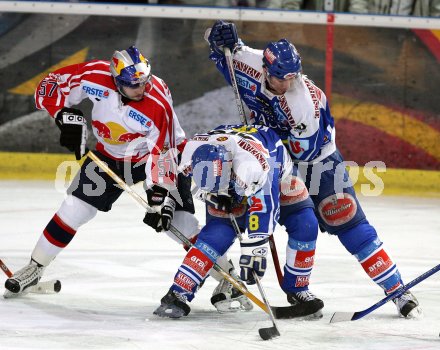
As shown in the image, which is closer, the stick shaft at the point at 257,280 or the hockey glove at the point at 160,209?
the stick shaft at the point at 257,280

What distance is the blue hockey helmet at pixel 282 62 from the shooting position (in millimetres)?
4129

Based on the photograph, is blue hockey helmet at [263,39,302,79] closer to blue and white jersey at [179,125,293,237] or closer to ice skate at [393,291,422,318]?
blue and white jersey at [179,125,293,237]

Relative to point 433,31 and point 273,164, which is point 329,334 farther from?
point 433,31

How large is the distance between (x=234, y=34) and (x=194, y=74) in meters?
3.09

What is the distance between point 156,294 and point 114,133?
695mm

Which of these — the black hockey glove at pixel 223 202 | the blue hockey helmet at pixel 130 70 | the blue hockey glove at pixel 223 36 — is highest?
the blue hockey glove at pixel 223 36

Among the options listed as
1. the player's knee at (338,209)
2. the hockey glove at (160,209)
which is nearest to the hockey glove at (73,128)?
the hockey glove at (160,209)

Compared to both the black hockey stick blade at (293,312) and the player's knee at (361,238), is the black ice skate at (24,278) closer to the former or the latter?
the black hockey stick blade at (293,312)

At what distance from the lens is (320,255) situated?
217 inches

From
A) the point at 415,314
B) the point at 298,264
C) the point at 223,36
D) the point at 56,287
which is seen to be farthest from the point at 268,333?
the point at 223,36

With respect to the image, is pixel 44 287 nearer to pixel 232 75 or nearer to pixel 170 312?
pixel 170 312

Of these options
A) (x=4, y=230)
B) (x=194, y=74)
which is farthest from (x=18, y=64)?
(x=4, y=230)

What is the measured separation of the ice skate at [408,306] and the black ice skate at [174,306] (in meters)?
0.82

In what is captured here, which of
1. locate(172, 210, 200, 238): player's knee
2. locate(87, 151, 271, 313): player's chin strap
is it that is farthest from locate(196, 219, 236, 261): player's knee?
locate(172, 210, 200, 238): player's knee
